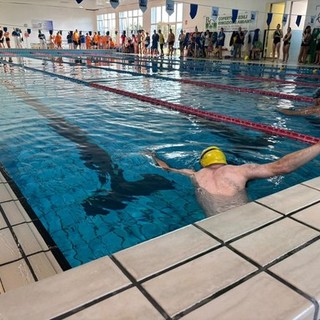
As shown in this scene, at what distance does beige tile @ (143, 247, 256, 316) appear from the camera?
1.12 metres

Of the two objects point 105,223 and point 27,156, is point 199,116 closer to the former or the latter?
point 27,156

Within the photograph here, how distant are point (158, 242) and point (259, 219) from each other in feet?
1.76

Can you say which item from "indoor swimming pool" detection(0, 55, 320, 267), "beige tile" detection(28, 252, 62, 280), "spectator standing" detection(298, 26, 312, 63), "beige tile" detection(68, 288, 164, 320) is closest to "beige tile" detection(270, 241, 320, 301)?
"beige tile" detection(68, 288, 164, 320)

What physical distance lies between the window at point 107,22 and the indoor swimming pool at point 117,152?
29.4 meters

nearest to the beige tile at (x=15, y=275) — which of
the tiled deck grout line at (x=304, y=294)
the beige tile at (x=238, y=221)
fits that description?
the beige tile at (x=238, y=221)

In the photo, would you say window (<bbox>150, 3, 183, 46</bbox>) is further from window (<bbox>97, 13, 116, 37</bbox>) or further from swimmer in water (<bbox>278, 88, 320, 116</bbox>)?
swimmer in water (<bbox>278, 88, 320, 116</bbox>)

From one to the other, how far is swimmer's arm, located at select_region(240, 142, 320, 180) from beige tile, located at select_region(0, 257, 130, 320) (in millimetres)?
1507

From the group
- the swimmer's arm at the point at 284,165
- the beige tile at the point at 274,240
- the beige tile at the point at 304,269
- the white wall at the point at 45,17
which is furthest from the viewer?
the white wall at the point at 45,17

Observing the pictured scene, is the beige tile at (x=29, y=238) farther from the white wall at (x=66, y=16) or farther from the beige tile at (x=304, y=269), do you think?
the white wall at (x=66, y=16)

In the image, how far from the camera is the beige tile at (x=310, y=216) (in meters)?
1.62

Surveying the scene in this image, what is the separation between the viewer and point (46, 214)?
9.56 ft

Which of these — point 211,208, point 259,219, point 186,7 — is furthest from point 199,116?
point 186,7

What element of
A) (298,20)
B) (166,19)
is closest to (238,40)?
(298,20)

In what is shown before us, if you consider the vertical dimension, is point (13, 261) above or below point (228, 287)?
below
